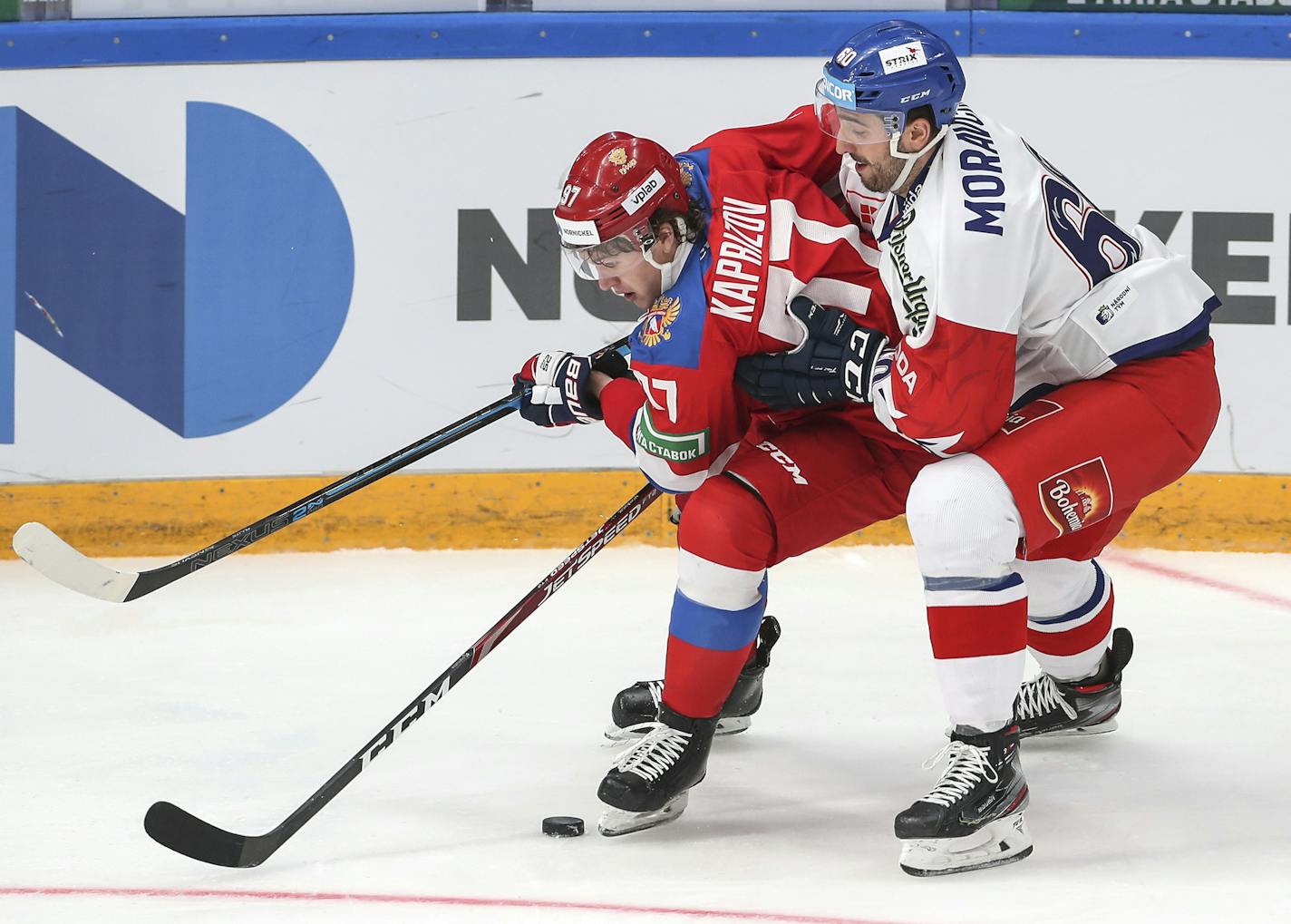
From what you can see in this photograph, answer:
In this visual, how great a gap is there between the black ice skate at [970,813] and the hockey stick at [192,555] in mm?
923

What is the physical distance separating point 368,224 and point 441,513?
0.80 meters

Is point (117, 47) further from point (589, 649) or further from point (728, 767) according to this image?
point (728, 767)

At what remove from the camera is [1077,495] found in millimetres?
2086

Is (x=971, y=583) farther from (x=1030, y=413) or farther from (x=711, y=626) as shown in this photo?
(x=711, y=626)

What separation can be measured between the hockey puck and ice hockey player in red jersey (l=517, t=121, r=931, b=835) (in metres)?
0.04

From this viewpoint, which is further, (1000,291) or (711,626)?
(711,626)

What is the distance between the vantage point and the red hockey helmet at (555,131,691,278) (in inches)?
88.9

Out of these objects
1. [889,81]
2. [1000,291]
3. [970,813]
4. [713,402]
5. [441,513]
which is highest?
[889,81]

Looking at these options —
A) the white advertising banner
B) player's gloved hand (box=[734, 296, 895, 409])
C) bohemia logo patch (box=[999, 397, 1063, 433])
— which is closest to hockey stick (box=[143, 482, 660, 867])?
player's gloved hand (box=[734, 296, 895, 409])

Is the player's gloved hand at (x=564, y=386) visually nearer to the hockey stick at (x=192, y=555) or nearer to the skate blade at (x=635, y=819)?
the hockey stick at (x=192, y=555)

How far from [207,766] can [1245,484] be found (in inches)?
111

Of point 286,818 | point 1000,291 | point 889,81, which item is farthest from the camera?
point 286,818

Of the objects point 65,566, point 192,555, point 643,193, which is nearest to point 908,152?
point 643,193

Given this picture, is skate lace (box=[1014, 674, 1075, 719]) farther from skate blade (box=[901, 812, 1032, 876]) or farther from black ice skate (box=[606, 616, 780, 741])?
skate blade (box=[901, 812, 1032, 876])
